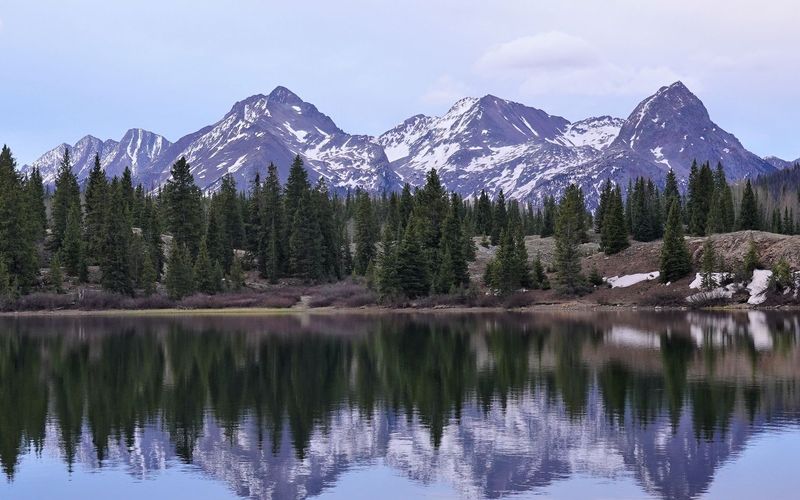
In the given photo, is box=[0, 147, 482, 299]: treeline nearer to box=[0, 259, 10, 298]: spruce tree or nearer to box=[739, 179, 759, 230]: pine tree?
box=[0, 259, 10, 298]: spruce tree

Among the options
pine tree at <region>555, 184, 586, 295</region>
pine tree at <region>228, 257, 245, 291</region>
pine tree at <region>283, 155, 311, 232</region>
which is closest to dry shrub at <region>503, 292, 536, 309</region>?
pine tree at <region>555, 184, 586, 295</region>

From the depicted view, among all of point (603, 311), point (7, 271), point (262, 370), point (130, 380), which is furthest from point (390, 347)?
point (7, 271)

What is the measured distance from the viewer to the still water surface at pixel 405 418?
25.8 m

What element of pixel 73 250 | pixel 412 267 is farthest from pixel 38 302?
pixel 412 267

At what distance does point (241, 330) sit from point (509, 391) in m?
42.4

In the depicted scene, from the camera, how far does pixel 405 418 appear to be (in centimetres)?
3556

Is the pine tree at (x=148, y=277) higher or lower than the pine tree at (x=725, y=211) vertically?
lower

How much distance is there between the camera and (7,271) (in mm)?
109562

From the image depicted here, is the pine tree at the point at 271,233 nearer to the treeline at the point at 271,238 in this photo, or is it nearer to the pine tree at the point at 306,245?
the treeline at the point at 271,238

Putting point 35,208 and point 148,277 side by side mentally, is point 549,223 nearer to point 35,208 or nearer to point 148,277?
point 148,277

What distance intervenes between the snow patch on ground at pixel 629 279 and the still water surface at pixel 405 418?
52.5 metres

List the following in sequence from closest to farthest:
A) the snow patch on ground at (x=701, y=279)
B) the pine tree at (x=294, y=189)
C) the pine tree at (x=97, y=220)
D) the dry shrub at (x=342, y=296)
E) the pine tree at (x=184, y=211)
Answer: the snow patch on ground at (x=701, y=279)
the dry shrub at (x=342, y=296)
the pine tree at (x=97, y=220)
the pine tree at (x=184, y=211)
the pine tree at (x=294, y=189)

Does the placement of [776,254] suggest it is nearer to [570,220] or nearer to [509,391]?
[570,220]

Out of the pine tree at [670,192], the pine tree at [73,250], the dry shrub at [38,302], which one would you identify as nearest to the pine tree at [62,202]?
the pine tree at [73,250]
